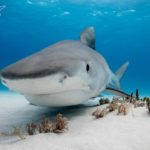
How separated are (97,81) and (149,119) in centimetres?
107

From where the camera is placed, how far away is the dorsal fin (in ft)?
20.9

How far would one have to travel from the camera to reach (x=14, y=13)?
140 feet

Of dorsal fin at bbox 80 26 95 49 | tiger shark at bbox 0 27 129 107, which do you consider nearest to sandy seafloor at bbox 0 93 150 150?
tiger shark at bbox 0 27 129 107

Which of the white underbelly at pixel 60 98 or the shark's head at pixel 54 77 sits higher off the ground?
the shark's head at pixel 54 77

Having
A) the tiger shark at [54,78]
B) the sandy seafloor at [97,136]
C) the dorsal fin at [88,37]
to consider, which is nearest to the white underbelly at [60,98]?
the tiger shark at [54,78]

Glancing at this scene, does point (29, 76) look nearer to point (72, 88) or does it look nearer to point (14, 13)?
point (72, 88)

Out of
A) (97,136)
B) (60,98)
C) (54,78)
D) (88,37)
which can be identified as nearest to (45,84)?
(54,78)

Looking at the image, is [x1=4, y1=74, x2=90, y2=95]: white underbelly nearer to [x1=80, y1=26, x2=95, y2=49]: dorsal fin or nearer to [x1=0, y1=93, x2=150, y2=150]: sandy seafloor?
[x1=0, y1=93, x2=150, y2=150]: sandy seafloor

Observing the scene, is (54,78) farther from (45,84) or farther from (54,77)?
(45,84)

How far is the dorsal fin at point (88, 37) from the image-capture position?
6375 millimetres

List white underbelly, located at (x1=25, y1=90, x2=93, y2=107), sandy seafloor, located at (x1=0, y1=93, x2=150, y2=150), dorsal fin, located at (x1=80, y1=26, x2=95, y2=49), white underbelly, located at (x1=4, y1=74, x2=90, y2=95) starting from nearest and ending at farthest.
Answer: sandy seafloor, located at (x1=0, y1=93, x2=150, y2=150) < white underbelly, located at (x1=4, y1=74, x2=90, y2=95) < white underbelly, located at (x1=25, y1=90, x2=93, y2=107) < dorsal fin, located at (x1=80, y1=26, x2=95, y2=49)

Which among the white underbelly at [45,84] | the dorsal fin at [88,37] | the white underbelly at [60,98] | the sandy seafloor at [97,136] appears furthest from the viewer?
the dorsal fin at [88,37]

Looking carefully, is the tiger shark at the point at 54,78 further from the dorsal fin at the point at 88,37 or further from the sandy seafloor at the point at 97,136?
the dorsal fin at the point at 88,37

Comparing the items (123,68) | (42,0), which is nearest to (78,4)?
(42,0)
